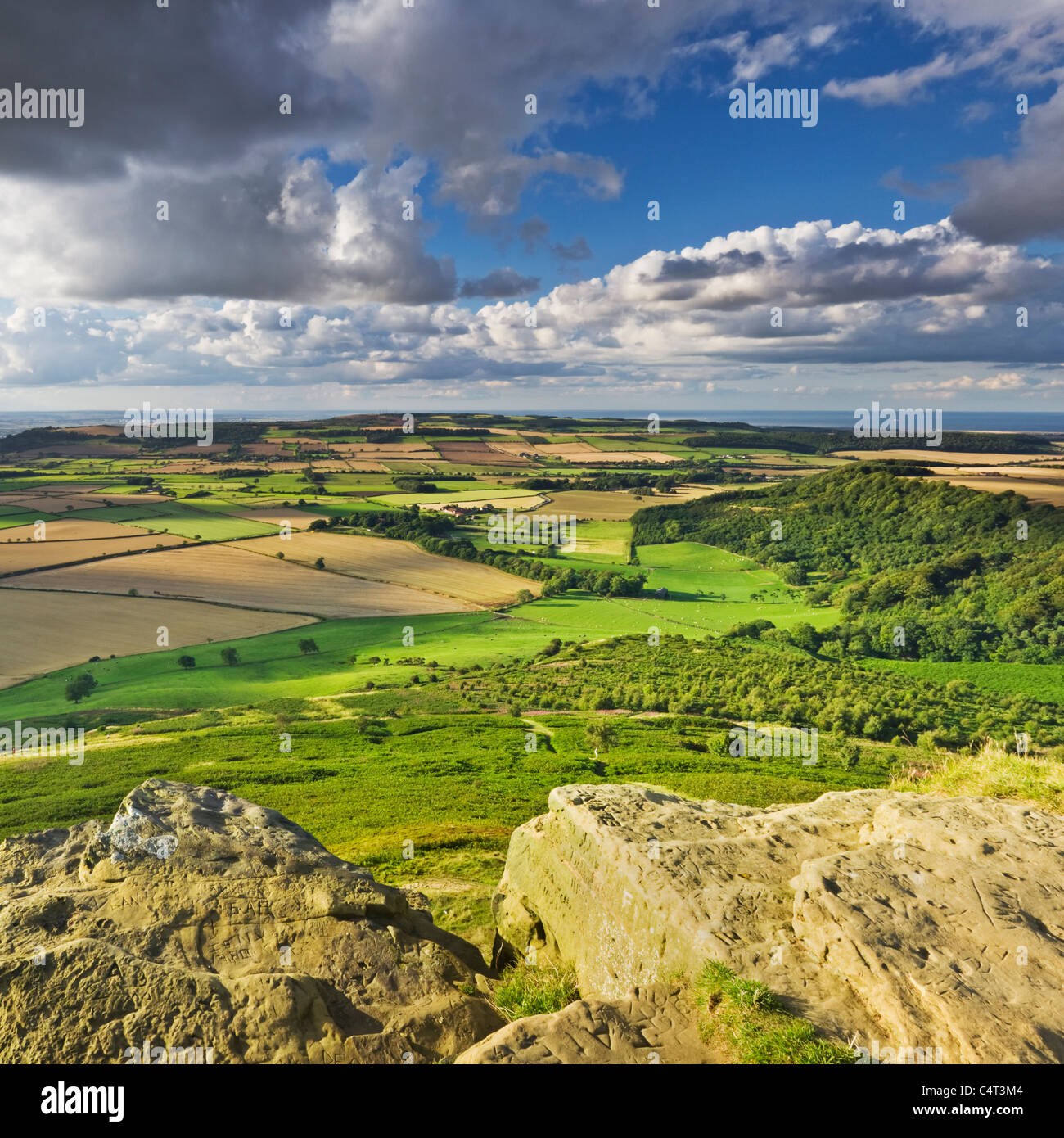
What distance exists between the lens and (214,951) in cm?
892

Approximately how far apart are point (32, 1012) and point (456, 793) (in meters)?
23.6

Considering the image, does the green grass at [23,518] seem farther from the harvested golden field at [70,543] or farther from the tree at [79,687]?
the tree at [79,687]

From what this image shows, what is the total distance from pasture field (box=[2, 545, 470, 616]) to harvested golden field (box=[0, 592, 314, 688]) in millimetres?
3245

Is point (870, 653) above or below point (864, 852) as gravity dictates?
below

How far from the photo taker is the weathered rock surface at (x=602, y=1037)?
6.96 metres

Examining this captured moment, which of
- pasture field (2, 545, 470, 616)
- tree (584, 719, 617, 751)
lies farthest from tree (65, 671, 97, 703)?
tree (584, 719, 617, 751)

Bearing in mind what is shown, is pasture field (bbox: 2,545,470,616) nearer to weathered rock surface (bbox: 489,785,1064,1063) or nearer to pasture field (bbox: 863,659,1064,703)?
pasture field (bbox: 863,659,1064,703)

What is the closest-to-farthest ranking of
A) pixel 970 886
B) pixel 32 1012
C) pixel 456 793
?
pixel 32 1012 → pixel 970 886 → pixel 456 793

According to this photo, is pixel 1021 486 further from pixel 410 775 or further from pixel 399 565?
pixel 410 775

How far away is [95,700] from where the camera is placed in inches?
2105

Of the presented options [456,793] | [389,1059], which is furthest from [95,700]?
[389,1059]

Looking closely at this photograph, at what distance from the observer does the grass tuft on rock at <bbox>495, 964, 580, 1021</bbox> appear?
9.06 meters

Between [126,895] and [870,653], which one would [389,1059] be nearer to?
[126,895]

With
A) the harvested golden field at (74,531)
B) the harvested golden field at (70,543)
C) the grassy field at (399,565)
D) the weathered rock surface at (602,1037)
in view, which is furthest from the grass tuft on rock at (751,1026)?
the harvested golden field at (74,531)
